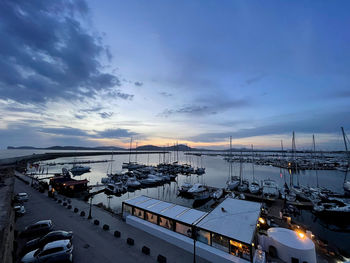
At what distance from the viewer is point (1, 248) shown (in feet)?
31.5

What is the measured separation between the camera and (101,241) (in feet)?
49.5

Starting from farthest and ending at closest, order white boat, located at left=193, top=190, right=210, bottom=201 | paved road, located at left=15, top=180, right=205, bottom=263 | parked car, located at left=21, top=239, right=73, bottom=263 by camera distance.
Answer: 1. white boat, located at left=193, top=190, right=210, bottom=201
2. paved road, located at left=15, top=180, right=205, bottom=263
3. parked car, located at left=21, top=239, right=73, bottom=263

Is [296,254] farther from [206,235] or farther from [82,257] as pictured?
[82,257]

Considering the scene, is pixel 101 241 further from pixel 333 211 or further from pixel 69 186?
pixel 333 211

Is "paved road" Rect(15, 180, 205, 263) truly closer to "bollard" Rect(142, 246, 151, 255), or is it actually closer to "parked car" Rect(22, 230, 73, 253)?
"bollard" Rect(142, 246, 151, 255)

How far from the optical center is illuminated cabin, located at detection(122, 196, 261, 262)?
1245cm

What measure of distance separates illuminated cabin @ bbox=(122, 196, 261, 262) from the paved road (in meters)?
0.93

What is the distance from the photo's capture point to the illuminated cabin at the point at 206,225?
12453mm

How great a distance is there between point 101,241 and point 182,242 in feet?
26.5

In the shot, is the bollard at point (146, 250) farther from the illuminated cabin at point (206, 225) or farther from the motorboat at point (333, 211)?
the motorboat at point (333, 211)

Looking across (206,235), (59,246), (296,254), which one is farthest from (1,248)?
(296,254)

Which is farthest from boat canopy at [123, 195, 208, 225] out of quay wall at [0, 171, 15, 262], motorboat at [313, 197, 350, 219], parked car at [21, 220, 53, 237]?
motorboat at [313, 197, 350, 219]

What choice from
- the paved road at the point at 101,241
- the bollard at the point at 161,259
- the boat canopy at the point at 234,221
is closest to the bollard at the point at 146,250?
the paved road at the point at 101,241

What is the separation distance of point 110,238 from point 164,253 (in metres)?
6.04
